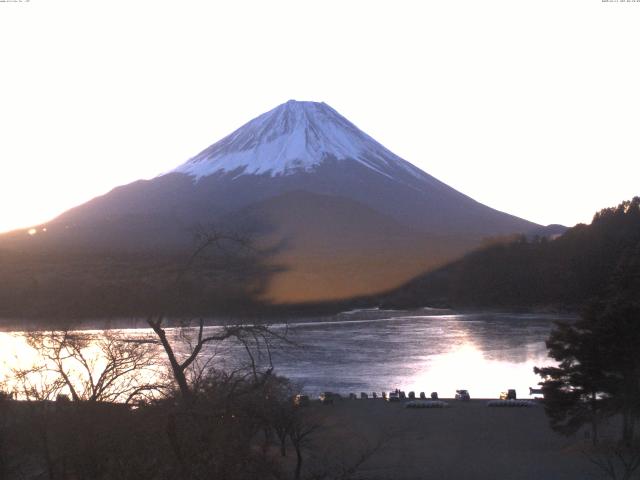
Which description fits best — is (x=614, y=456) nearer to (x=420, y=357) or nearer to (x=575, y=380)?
(x=575, y=380)

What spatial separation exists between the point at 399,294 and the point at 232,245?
1141 inches

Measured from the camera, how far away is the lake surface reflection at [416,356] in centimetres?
1428

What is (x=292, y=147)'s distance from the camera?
195 feet

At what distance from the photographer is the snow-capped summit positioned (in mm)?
56156

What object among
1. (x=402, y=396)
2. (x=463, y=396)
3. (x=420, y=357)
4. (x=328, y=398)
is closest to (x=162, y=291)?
(x=328, y=398)

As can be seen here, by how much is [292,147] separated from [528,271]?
29.8 meters

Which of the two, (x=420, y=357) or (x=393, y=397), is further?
(x=420, y=357)

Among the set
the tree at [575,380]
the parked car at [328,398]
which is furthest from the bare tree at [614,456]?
the parked car at [328,398]

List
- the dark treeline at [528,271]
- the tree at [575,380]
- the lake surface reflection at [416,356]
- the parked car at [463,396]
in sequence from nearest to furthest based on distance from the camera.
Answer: the tree at [575,380] → the parked car at [463,396] → the lake surface reflection at [416,356] → the dark treeline at [528,271]

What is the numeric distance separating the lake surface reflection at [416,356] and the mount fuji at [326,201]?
2.05 meters

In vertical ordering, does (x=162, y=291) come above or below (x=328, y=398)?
above

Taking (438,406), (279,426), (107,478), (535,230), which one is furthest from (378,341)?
(535,230)

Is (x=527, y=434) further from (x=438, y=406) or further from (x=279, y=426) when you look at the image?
(x=279, y=426)

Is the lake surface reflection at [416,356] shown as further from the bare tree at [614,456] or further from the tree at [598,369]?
the bare tree at [614,456]
